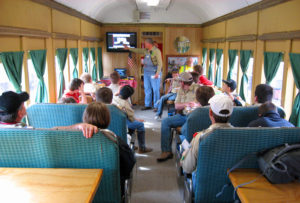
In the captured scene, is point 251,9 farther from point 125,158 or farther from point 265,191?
point 265,191

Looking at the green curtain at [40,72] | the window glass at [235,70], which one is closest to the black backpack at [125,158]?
the green curtain at [40,72]

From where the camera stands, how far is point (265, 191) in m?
1.89

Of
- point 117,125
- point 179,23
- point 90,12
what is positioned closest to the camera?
point 117,125

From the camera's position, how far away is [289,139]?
2.25 meters

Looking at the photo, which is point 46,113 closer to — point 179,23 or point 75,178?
point 75,178

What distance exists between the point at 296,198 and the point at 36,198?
1666 mm

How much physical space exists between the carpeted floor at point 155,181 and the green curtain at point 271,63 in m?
2.24

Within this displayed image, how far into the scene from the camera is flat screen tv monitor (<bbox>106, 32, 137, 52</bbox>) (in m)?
9.84

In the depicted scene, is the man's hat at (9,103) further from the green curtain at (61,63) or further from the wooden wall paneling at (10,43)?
the green curtain at (61,63)

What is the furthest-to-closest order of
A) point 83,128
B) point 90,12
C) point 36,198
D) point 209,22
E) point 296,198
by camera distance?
point 209,22, point 90,12, point 83,128, point 296,198, point 36,198

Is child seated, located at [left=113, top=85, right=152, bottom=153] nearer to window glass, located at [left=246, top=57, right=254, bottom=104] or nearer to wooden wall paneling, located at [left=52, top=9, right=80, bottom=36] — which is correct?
wooden wall paneling, located at [left=52, top=9, right=80, bottom=36]

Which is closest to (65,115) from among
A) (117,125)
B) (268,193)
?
(117,125)

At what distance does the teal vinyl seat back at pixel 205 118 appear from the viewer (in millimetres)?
3525

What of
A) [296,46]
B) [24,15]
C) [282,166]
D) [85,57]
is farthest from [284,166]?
[85,57]
